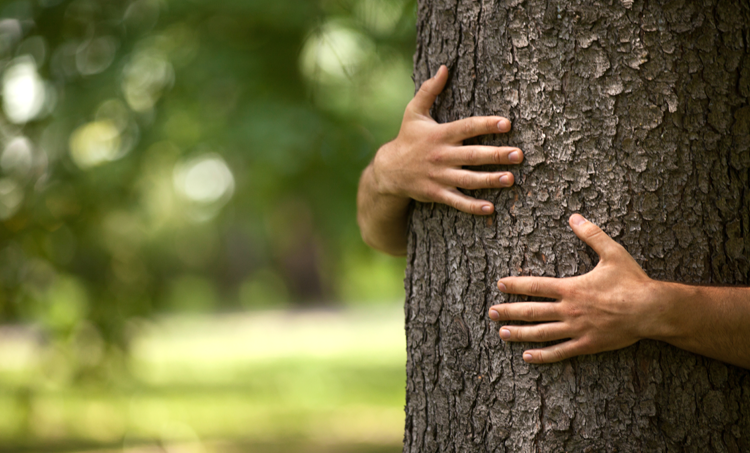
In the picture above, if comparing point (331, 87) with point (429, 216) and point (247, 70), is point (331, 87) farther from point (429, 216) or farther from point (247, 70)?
point (429, 216)

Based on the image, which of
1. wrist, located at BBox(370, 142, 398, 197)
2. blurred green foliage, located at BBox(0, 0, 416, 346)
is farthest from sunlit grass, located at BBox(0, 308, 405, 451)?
wrist, located at BBox(370, 142, 398, 197)

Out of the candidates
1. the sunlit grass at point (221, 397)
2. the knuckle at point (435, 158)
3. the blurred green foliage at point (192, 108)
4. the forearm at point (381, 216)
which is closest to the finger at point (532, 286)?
the knuckle at point (435, 158)

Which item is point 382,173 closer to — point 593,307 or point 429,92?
point 429,92

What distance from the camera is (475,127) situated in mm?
1820

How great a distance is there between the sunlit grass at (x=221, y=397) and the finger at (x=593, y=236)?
16.8 ft

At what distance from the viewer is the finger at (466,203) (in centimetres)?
184

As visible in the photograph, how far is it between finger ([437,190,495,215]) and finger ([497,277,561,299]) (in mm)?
213

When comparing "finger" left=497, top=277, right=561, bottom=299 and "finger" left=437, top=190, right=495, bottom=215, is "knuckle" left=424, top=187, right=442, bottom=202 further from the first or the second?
"finger" left=497, top=277, right=561, bottom=299

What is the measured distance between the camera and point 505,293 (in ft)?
6.02

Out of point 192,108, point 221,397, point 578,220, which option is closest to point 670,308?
point 578,220

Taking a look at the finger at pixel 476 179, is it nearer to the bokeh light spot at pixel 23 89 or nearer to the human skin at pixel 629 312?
the human skin at pixel 629 312

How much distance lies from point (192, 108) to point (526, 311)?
130 inches

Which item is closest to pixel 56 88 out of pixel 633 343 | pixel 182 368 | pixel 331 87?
pixel 331 87

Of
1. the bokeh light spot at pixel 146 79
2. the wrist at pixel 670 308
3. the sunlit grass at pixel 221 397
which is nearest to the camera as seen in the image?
the wrist at pixel 670 308
